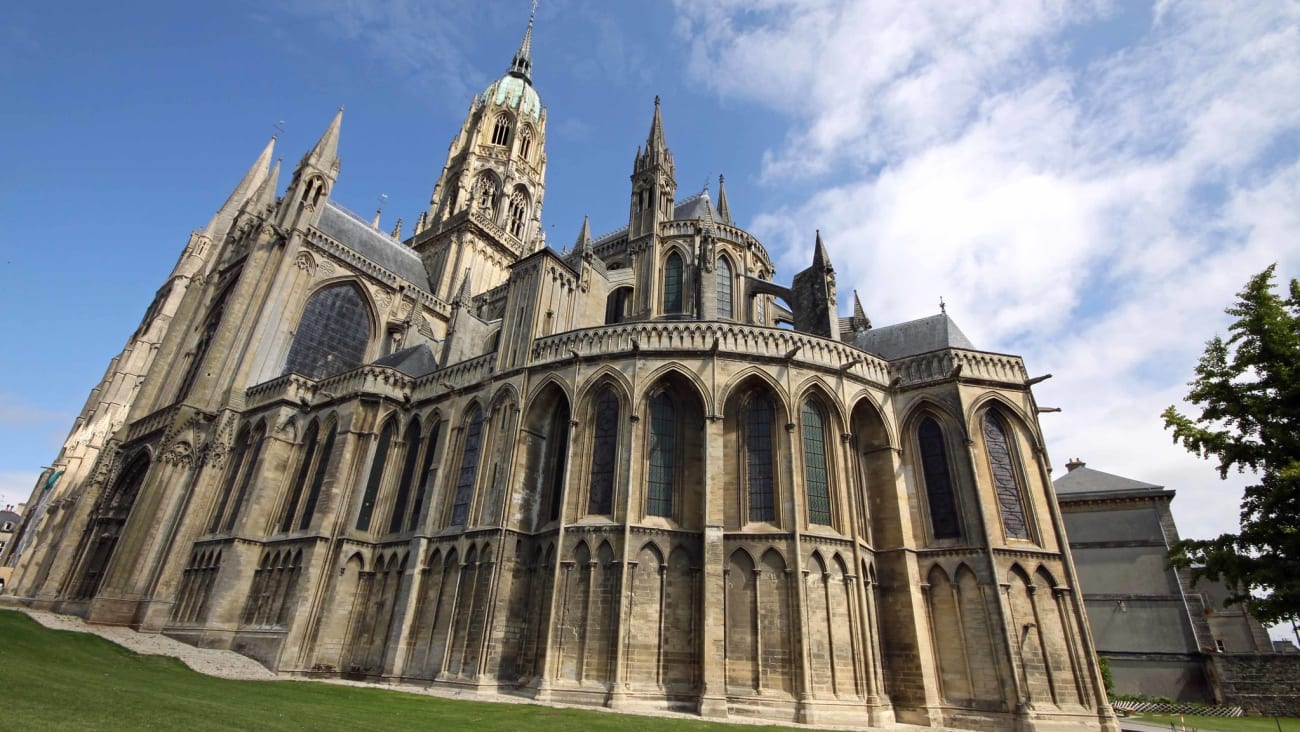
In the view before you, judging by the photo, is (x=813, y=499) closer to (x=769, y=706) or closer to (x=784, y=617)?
(x=784, y=617)

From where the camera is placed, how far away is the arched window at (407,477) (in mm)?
21214

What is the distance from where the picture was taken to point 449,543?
726 inches

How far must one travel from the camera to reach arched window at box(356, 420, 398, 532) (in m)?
21.4

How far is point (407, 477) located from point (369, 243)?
18269 millimetres

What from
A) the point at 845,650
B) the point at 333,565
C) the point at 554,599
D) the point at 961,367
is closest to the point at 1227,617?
the point at 961,367

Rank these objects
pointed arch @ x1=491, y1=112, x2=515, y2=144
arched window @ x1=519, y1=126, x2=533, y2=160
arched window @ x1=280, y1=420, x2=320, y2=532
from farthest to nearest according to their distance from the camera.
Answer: arched window @ x1=519, y1=126, x2=533, y2=160
pointed arch @ x1=491, y1=112, x2=515, y2=144
arched window @ x1=280, y1=420, x2=320, y2=532

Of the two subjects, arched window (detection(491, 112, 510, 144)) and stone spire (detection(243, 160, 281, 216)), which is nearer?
stone spire (detection(243, 160, 281, 216))

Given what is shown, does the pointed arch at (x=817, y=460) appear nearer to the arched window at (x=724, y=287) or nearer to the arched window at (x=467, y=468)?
the arched window at (x=724, y=287)

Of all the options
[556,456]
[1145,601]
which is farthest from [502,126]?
[1145,601]

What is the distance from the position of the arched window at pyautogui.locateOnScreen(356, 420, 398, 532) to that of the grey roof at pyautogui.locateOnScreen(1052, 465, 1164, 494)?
94.8ft

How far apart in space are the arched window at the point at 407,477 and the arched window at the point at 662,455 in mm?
9015

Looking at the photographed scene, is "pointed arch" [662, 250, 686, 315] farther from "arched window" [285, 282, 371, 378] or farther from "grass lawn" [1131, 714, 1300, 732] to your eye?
"grass lawn" [1131, 714, 1300, 732]

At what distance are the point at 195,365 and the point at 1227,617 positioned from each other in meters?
46.2

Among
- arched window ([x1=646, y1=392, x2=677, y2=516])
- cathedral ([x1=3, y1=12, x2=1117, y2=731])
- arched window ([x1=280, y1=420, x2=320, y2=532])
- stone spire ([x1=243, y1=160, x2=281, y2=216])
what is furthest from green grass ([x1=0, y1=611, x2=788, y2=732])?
stone spire ([x1=243, y1=160, x2=281, y2=216])
